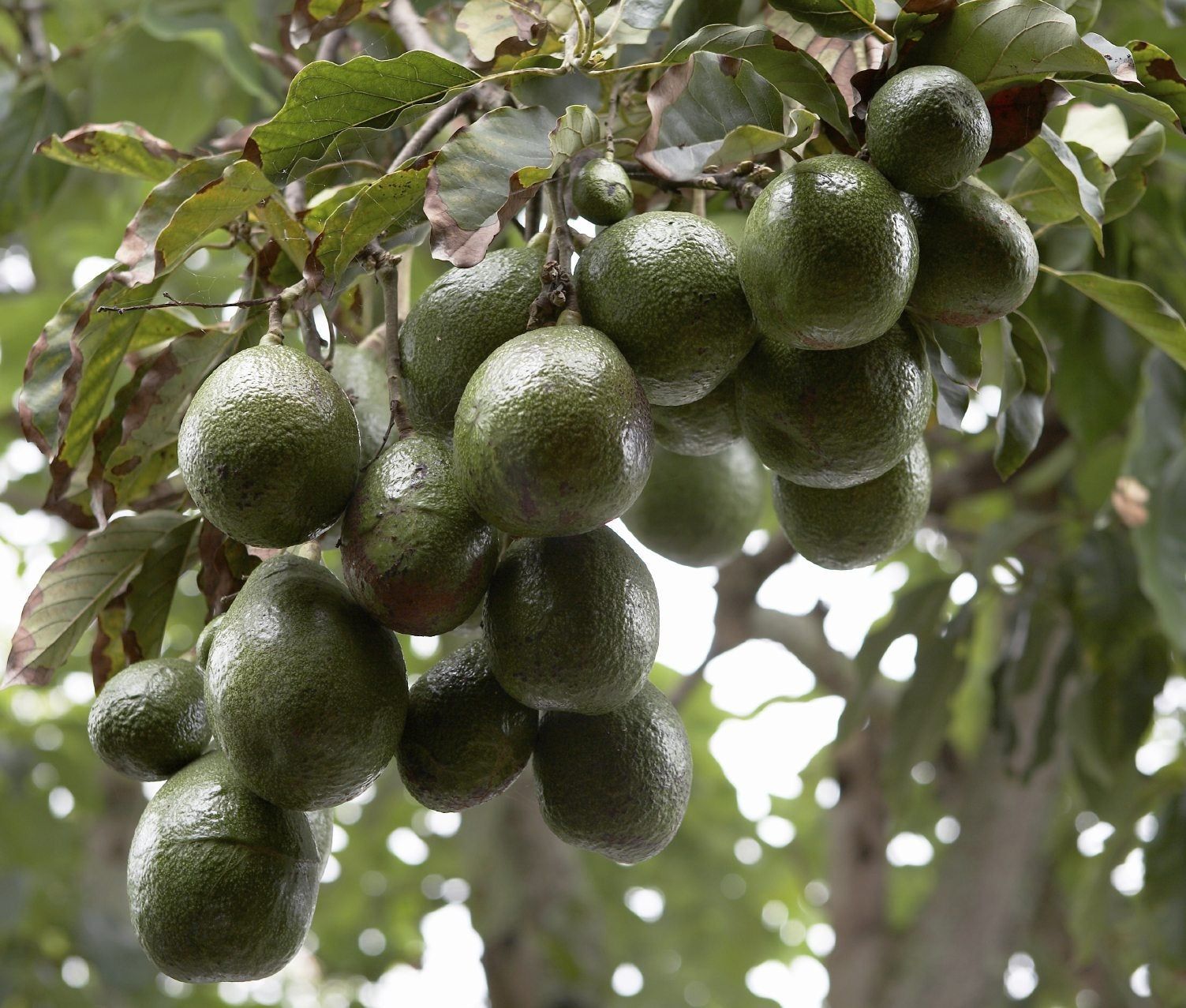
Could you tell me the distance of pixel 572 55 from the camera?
1108 mm

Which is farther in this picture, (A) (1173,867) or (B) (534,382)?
(A) (1173,867)

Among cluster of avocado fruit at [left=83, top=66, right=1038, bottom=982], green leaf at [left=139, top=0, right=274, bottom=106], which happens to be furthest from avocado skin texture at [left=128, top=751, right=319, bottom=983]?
green leaf at [left=139, top=0, right=274, bottom=106]

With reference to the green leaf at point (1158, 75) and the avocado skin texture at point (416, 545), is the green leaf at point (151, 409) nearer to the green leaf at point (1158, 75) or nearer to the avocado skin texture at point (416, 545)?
the avocado skin texture at point (416, 545)

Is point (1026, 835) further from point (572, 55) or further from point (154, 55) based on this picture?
point (154, 55)

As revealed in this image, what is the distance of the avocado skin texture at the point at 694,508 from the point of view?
1.42 m

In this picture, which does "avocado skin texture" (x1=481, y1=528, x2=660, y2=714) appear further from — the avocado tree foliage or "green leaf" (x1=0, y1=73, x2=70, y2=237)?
"green leaf" (x1=0, y1=73, x2=70, y2=237)

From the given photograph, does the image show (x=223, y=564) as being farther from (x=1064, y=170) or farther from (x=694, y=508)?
(x=1064, y=170)

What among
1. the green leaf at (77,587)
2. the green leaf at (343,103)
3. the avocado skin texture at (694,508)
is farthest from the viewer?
the avocado skin texture at (694,508)

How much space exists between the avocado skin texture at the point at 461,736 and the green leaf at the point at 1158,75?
2.43 ft

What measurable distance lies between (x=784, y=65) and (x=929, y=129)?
0.47ft

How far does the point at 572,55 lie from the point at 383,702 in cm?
62

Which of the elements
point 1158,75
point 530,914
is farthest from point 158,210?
point 530,914

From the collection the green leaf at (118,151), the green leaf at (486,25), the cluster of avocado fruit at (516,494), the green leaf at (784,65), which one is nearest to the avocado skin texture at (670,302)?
the cluster of avocado fruit at (516,494)

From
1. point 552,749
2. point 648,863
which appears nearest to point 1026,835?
point 648,863
